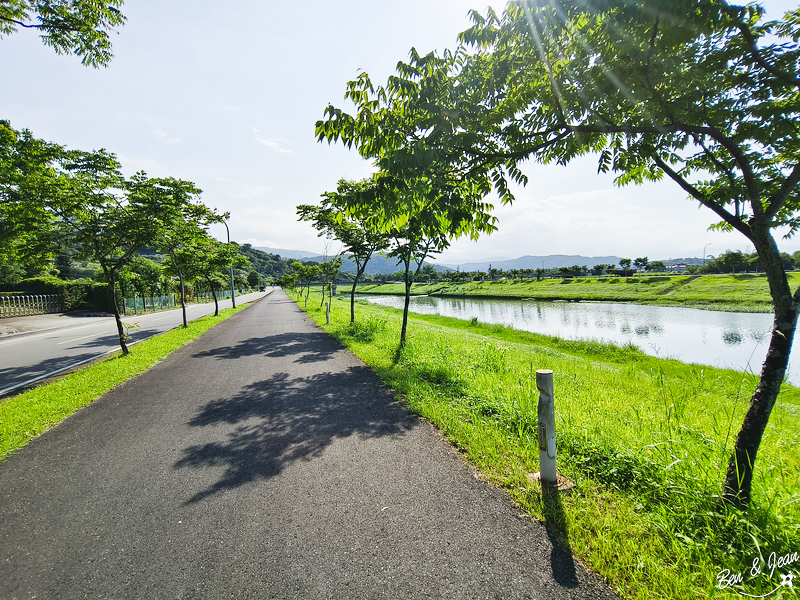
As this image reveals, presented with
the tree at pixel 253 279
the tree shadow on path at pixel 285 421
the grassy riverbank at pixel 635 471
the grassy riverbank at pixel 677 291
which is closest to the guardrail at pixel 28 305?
the tree shadow on path at pixel 285 421

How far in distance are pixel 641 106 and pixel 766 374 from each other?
2.36 meters

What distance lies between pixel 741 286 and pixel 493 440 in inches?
1777

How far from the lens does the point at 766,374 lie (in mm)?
2320

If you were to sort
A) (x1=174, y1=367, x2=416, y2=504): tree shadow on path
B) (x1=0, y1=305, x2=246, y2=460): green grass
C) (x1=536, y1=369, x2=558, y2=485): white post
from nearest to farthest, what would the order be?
(x1=536, y1=369, x2=558, y2=485): white post, (x1=174, y1=367, x2=416, y2=504): tree shadow on path, (x1=0, y1=305, x2=246, y2=460): green grass

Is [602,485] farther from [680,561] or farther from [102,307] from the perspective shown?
[102,307]

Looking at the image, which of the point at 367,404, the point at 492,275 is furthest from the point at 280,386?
the point at 492,275

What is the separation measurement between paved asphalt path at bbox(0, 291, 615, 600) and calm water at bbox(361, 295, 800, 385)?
34.7ft

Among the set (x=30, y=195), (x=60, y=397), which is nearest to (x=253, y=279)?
(x=30, y=195)

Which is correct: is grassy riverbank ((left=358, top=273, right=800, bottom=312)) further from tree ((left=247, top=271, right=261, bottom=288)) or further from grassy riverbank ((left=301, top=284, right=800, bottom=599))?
tree ((left=247, top=271, right=261, bottom=288))

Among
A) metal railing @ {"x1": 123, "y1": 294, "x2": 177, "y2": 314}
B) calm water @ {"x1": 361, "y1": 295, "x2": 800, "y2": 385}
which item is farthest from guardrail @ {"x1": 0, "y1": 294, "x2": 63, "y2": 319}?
calm water @ {"x1": 361, "y1": 295, "x2": 800, "y2": 385}

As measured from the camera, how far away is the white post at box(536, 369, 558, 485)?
2.95m

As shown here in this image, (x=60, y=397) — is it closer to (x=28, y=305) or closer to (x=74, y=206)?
(x=74, y=206)

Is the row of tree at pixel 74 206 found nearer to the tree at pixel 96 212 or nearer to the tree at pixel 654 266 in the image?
the tree at pixel 96 212

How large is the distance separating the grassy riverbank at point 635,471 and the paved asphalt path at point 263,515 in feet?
0.95
